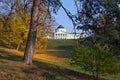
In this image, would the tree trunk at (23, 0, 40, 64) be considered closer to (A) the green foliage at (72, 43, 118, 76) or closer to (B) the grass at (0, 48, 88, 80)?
(B) the grass at (0, 48, 88, 80)

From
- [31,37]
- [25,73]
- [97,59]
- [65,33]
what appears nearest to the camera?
[25,73]

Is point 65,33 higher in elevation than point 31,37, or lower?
higher

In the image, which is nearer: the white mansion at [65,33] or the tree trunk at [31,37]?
the tree trunk at [31,37]

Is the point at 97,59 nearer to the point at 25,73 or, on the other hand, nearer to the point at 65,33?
the point at 25,73

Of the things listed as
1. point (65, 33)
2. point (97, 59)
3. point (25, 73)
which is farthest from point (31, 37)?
point (65, 33)

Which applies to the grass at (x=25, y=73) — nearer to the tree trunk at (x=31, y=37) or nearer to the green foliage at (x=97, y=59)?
the tree trunk at (x=31, y=37)

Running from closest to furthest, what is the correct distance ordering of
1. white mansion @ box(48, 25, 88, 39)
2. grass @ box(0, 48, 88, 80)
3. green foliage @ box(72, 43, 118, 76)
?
grass @ box(0, 48, 88, 80) → green foliage @ box(72, 43, 118, 76) → white mansion @ box(48, 25, 88, 39)

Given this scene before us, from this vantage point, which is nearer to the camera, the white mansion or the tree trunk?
the tree trunk

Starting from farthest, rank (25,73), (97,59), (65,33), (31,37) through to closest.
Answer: (65,33), (31,37), (97,59), (25,73)

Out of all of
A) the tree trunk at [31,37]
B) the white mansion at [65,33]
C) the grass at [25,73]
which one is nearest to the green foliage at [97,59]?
the grass at [25,73]

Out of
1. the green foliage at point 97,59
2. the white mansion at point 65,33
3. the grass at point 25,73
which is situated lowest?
the grass at point 25,73

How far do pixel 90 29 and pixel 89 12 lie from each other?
226cm

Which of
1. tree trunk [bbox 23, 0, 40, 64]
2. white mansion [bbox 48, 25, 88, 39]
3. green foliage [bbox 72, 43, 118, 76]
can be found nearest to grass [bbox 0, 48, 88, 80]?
tree trunk [bbox 23, 0, 40, 64]

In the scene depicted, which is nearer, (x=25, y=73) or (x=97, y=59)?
(x=25, y=73)
